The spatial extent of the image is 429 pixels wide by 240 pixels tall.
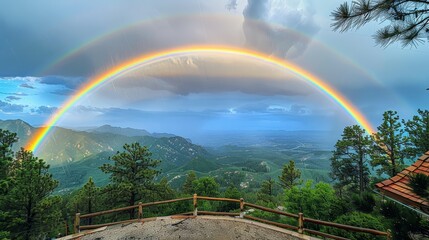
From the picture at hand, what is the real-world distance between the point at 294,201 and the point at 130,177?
690 inches

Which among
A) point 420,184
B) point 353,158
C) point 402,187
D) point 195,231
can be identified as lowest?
point 195,231

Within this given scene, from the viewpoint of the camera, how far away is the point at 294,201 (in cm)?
2102

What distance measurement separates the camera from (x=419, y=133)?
843 inches

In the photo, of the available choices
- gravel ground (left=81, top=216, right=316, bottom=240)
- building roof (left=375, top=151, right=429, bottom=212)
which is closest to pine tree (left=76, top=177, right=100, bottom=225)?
gravel ground (left=81, top=216, right=316, bottom=240)

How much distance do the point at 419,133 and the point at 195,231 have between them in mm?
25230

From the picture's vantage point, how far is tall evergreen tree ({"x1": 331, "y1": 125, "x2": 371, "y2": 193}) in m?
26.0

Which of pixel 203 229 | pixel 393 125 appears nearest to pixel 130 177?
pixel 203 229

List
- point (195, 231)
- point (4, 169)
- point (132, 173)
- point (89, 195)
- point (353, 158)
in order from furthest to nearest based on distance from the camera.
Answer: point (353, 158), point (89, 195), point (132, 173), point (4, 169), point (195, 231)

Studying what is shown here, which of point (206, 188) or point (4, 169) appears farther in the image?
point (206, 188)

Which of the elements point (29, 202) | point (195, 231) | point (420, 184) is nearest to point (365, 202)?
point (420, 184)

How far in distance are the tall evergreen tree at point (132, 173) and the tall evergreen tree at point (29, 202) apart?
16.8ft

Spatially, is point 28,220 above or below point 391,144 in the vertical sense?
below

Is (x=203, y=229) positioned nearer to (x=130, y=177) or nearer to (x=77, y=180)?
(x=130, y=177)

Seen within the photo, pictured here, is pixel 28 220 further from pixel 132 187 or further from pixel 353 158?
pixel 353 158
